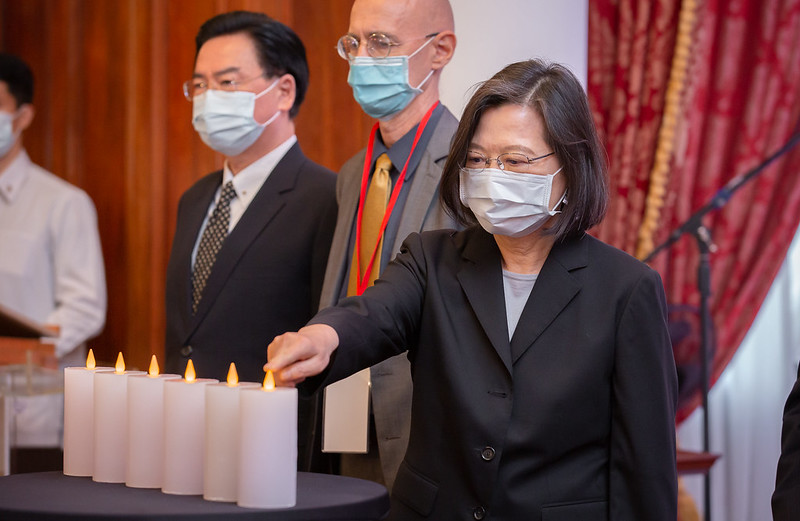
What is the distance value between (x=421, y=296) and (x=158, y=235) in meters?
2.60

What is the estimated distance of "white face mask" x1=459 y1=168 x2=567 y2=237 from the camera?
2.06 meters

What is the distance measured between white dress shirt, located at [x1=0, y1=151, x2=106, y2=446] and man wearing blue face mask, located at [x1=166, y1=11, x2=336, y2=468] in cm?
107

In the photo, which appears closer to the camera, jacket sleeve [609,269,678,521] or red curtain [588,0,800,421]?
jacket sleeve [609,269,678,521]

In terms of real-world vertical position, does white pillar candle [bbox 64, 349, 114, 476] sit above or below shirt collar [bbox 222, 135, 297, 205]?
below

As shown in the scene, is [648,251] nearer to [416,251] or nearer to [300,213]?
[300,213]

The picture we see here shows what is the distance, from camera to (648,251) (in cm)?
442

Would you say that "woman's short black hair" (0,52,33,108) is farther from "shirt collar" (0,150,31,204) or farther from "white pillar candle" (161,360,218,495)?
"white pillar candle" (161,360,218,495)

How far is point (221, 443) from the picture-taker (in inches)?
57.8

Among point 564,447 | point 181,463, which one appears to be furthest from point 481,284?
point 181,463

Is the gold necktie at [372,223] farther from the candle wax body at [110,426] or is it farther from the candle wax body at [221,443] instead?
the candle wax body at [221,443]

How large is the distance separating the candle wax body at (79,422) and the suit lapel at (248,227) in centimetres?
135

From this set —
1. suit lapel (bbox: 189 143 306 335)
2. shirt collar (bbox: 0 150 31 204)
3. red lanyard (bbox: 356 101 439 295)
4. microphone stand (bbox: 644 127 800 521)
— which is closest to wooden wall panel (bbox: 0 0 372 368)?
shirt collar (bbox: 0 150 31 204)

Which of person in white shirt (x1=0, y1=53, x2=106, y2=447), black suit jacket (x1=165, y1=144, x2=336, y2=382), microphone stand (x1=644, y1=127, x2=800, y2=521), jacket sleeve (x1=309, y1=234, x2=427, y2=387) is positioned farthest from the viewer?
person in white shirt (x1=0, y1=53, x2=106, y2=447)

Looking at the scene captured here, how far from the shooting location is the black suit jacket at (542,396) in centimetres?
194
